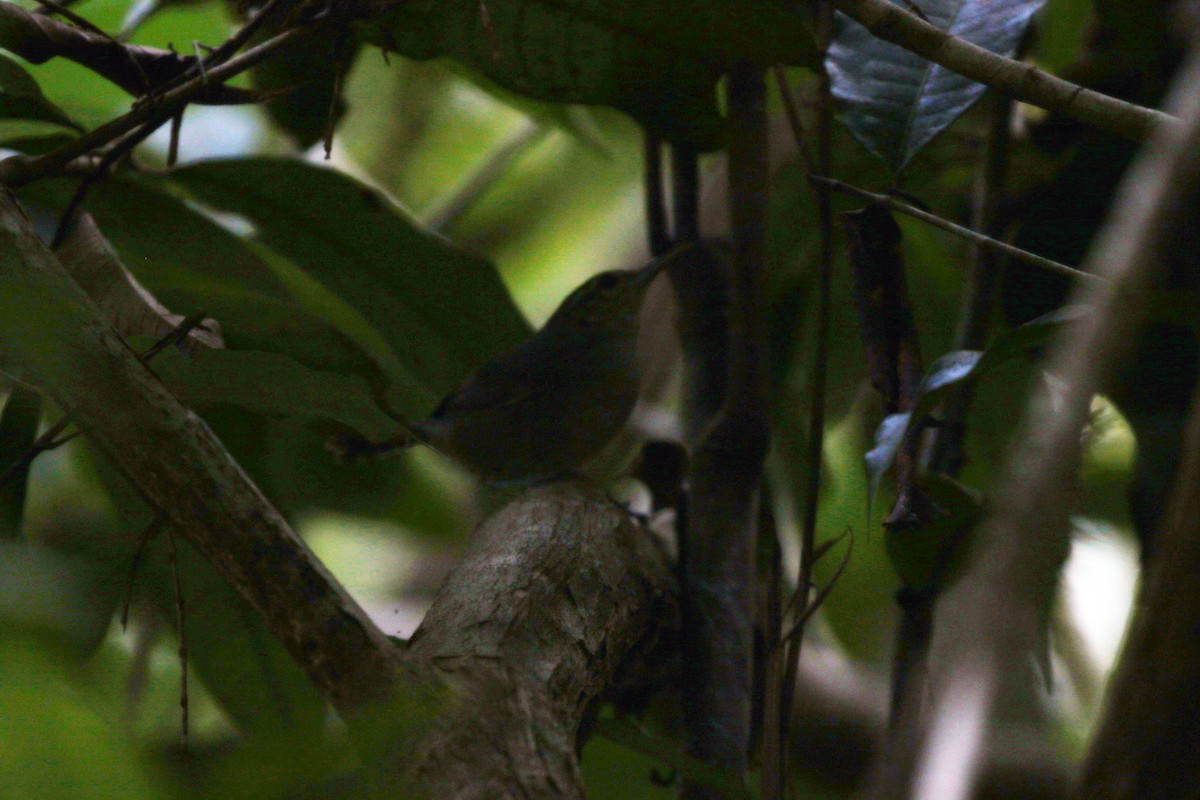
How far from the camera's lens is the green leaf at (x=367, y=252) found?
1.34m

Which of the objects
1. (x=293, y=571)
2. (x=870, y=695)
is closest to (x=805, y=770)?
(x=870, y=695)

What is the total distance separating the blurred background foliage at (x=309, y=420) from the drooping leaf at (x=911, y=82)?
0.06 metres

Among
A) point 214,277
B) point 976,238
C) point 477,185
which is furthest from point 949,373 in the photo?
point 477,185

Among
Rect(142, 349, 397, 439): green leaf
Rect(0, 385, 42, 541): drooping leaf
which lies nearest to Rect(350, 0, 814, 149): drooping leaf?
Rect(142, 349, 397, 439): green leaf

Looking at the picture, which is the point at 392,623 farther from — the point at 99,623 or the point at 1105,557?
the point at 1105,557

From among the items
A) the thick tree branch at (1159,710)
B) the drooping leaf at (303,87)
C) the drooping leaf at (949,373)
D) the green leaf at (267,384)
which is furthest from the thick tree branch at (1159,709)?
the drooping leaf at (303,87)

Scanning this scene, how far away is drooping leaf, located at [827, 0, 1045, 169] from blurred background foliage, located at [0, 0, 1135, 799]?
6cm

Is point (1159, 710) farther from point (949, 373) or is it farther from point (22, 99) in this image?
point (22, 99)

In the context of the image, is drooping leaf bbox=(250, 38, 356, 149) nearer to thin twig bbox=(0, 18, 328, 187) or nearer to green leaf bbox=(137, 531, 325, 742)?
thin twig bbox=(0, 18, 328, 187)

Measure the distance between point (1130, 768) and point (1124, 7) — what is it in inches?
49.6

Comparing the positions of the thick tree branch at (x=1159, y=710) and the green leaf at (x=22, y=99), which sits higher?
the green leaf at (x=22, y=99)

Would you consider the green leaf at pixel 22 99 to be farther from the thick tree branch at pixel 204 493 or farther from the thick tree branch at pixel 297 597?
the thick tree branch at pixel 204 493

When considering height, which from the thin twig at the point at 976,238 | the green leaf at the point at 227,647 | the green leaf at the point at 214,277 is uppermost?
the thin twig at the point at 976,238

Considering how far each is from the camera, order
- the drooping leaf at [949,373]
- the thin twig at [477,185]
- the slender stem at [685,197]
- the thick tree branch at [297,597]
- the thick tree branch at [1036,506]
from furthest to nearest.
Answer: the thin twig at [477,185] → the slender stem at [685,197] → the drooping leaf at [949,373] → the thick tree branch at [297,597] → the thick tree branch at [1036,506]
